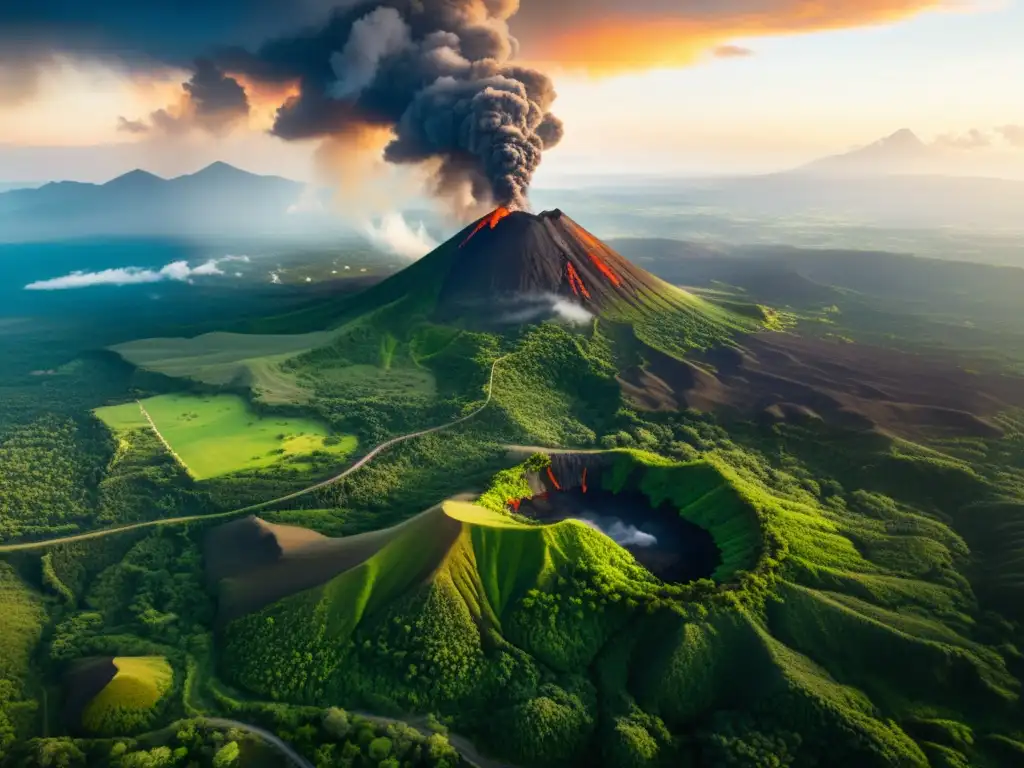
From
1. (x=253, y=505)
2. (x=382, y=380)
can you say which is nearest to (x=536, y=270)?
(x=382, y=380)

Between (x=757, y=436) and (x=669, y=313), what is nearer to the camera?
(x=757, y=436)

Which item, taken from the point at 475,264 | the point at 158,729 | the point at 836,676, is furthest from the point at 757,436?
A: the point at 158,729

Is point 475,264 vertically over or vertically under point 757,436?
over

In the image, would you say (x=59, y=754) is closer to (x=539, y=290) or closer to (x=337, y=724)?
(x=337, y=724)

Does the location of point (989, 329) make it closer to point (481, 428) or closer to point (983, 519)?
point (983, 519)

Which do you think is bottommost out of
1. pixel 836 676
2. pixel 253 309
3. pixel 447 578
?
pixel 836 676

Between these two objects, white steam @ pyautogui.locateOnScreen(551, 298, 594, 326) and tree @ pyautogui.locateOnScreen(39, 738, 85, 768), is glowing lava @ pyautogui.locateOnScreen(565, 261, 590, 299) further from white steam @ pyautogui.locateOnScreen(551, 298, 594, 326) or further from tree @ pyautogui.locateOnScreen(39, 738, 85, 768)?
tree @ pyautogui.locateOnScreen(39, 738, 85, 768)

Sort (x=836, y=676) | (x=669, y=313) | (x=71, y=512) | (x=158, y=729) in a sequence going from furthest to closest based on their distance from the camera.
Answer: (x=669, y=313) → (x=71, y=512) → (x=836, y=676) → (x=158, y=729)
